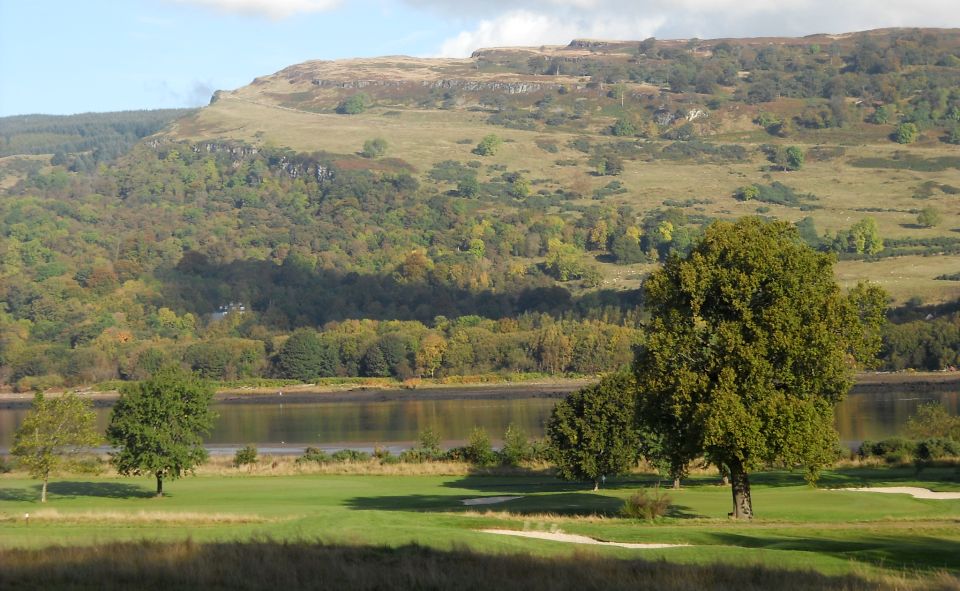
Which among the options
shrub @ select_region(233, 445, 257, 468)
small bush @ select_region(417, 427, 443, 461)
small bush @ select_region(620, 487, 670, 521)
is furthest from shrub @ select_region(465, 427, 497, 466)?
small bush @ select_region(620, 487, 670, 521)

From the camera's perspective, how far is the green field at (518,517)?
2638 cm

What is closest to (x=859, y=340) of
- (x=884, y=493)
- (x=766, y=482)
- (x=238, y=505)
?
(x=884, y=493)

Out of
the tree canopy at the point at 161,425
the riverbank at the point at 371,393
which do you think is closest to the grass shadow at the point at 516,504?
the tree canopy at the point at 161,425

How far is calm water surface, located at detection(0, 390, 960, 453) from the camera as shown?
9106cm

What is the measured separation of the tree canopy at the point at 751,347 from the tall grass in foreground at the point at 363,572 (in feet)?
39.1

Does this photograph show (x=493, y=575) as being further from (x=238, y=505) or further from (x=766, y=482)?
(x=766, y=482)

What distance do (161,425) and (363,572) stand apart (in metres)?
30.7

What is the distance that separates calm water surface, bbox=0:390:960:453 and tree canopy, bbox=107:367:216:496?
33.2 meters

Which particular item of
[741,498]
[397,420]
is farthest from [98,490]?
[397,420]

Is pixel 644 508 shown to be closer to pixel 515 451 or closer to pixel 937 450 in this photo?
pixel 937 450

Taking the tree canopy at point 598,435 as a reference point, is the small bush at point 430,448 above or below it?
below

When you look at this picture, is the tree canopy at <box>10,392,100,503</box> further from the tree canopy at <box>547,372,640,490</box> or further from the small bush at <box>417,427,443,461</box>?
the small bush at <box>417,427,443,461</box>

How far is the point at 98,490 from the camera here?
5266 centimetres

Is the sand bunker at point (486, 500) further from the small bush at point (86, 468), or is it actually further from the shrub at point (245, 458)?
the shrub at point (245, 458)
